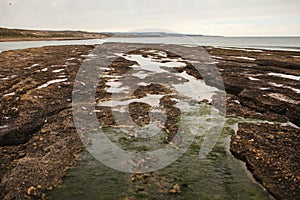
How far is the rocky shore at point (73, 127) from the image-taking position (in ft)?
34.4

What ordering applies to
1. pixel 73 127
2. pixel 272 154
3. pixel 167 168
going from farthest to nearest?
pixel 73 127, pixel 272 154, pixel 167 168

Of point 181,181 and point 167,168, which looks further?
point 167,168

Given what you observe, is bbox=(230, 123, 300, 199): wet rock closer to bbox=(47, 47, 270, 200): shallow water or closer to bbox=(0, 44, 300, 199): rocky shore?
bbox=(0, 44, 300, 199): rocky shore

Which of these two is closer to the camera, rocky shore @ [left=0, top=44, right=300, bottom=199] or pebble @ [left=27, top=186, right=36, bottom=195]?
pebble @ [left=27, top=186, right=36, bottom=195]

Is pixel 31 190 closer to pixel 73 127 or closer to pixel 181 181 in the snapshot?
pixel 181 181

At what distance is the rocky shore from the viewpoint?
34.4 feet

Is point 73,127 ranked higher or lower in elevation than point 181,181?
higher

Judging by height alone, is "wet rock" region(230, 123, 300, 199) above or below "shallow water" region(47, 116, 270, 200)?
above

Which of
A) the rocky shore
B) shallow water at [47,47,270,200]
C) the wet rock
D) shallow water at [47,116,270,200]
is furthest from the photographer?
the rocky shore

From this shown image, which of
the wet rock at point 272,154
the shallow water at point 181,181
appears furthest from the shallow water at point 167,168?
the wet rock at point 272,154

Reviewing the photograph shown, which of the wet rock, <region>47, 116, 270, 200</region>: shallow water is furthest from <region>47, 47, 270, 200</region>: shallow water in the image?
the wet rock

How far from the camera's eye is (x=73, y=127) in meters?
15.5

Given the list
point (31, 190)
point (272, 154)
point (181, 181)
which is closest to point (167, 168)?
point (181, 181)

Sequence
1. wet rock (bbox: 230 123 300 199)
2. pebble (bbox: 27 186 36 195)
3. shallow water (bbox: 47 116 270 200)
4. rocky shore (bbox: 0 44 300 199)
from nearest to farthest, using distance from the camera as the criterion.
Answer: pebble (bbox: 27 186 36 195) < shallow water (bbox: 47 116 270 200) < wet rock (bbox: 230 123 300 199) < rocky shore (bbox: 0 44 300 199)
